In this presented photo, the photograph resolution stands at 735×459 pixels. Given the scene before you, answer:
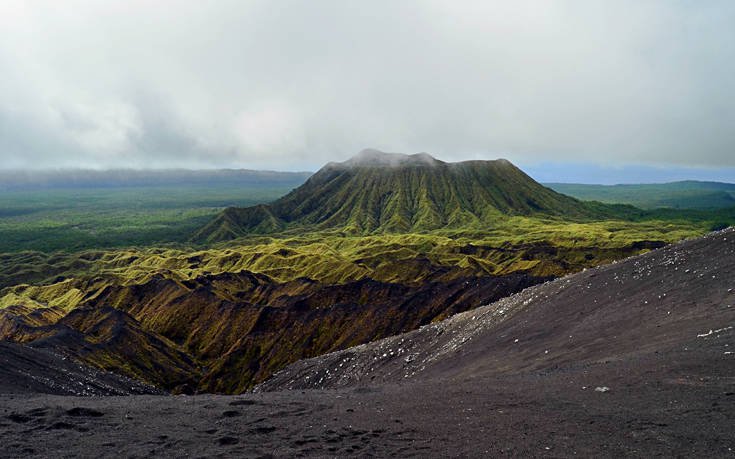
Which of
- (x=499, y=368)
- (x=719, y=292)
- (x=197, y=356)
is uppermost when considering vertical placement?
(x=719, y=292)

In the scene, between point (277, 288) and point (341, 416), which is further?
point (277, 288)

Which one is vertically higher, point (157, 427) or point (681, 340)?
point (681, 340)

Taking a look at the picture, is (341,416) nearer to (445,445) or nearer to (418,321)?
(445,445)

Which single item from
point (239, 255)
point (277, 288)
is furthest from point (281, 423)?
point (239, 255)

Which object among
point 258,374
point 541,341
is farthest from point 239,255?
point 541,341

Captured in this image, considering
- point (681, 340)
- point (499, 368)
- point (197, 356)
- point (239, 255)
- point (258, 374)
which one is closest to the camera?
point (681, 340)

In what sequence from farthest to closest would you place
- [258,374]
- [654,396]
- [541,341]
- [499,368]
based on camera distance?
[258,374] < [541,341] < [499,368] < [654,396]

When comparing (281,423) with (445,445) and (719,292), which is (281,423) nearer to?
(445,445)
